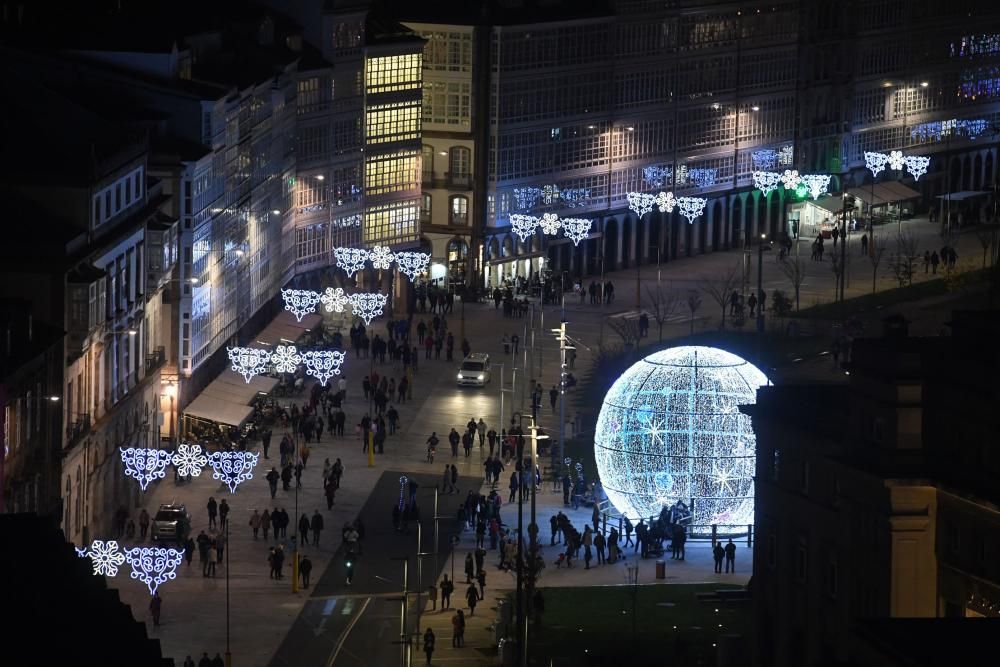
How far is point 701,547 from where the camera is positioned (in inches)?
4619

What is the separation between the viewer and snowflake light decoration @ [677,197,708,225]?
626 feet

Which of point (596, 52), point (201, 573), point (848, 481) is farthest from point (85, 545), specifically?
point (596, 52)

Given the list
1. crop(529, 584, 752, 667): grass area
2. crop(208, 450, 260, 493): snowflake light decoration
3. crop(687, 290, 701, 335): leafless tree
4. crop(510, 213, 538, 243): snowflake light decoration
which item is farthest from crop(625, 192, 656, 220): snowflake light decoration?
crop(529, 584, 752, 667): grass area

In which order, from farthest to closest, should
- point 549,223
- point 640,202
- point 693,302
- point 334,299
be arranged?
1. point 640,202
2. point 549,223
3. point 693,302
4. point 334,299

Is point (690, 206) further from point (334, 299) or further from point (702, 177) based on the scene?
point (334, 299)

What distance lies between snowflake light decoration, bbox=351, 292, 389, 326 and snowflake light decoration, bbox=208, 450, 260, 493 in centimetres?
2661

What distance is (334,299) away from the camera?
150 meters

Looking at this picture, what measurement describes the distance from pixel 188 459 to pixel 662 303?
54.9 metres

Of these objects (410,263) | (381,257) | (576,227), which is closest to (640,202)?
(576,227)

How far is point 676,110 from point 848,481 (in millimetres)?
97216

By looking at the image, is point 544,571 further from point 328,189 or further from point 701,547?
point 328,189

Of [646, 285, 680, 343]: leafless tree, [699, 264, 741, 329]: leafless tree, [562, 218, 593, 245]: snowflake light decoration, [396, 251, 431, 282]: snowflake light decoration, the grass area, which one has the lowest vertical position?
the grass area

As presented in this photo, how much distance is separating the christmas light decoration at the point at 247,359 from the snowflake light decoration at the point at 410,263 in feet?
87.9

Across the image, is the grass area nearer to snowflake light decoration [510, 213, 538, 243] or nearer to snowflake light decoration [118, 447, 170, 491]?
snowflake light decoration [118, 447, 170, 491]
